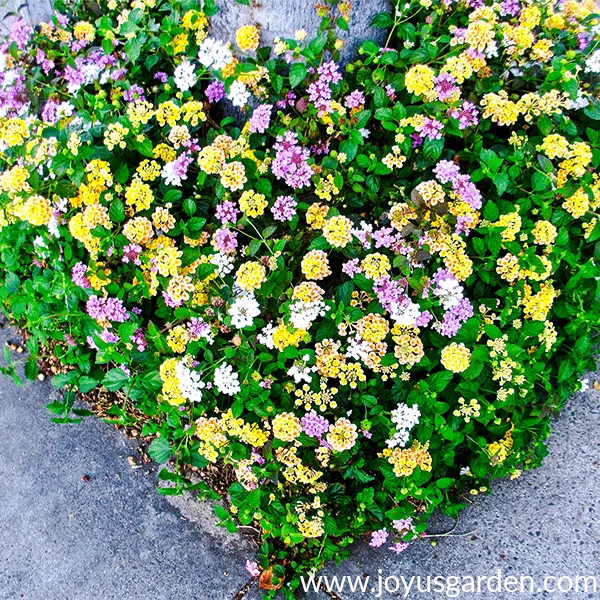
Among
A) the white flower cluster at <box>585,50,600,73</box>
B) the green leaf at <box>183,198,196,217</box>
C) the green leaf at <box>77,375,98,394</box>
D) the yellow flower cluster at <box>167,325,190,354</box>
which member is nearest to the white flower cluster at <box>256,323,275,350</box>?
the yellow flower cluster at <box>167,325,190,354</box>

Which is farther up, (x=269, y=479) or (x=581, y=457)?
(x=269, y=479)

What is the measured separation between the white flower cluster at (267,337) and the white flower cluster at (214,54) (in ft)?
2.85

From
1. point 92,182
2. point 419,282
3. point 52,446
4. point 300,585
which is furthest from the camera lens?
point 52,446

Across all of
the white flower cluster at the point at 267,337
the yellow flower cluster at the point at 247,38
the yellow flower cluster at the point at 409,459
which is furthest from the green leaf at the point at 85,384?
the yellow flower cluster at the point at 247,38

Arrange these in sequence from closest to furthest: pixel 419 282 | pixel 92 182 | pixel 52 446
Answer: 1. pixel 419 282
2. pixel 92 182
3. pixel 52 446

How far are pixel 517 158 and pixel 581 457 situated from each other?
3.63ft

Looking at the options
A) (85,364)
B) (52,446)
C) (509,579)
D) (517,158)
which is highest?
(517,158)

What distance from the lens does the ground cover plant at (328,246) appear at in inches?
72.8

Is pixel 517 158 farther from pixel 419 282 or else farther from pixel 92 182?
A: pixel 92 182

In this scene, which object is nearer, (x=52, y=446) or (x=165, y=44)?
(x=165, y=44)

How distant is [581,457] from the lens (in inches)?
87.8

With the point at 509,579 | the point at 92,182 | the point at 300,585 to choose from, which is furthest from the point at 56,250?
the point at 509,579

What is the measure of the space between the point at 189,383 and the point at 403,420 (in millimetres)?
645

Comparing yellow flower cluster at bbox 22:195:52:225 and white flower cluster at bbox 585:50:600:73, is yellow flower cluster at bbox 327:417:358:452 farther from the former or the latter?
white flower cluster at bbox 585:50:600:73
